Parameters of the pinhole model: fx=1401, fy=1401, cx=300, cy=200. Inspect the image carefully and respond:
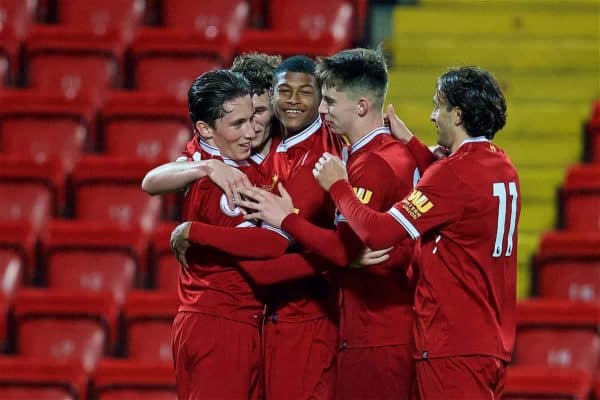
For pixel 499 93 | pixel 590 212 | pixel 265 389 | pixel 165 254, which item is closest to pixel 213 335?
pixel 265 389

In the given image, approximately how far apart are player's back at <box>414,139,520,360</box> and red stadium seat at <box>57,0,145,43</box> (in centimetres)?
448

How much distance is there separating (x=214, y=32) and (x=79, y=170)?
1519 mm

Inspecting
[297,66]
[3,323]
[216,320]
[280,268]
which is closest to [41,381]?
[3,323]

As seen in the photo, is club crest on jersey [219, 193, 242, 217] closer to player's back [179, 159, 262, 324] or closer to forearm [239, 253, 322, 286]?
player's back [179, 159, 262, 324]

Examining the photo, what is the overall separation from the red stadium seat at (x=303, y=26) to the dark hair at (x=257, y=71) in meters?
2.82

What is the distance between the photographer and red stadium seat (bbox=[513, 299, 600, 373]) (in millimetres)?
6656

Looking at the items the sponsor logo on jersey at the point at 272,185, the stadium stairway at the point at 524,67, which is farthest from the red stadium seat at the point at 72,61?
the sponsor logo on jersey at the point at 272,185

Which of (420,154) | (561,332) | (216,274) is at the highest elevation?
(420,154)

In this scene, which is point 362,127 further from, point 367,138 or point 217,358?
point 217,358

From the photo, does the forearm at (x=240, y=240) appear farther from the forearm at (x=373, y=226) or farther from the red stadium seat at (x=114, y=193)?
the red stadium seat at (x=114, y=193)

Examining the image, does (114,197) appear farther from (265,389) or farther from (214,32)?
(265,389)

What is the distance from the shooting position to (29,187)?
7.29 meters

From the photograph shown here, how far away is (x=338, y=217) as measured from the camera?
14.8ft

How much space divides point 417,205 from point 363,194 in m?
0.23
